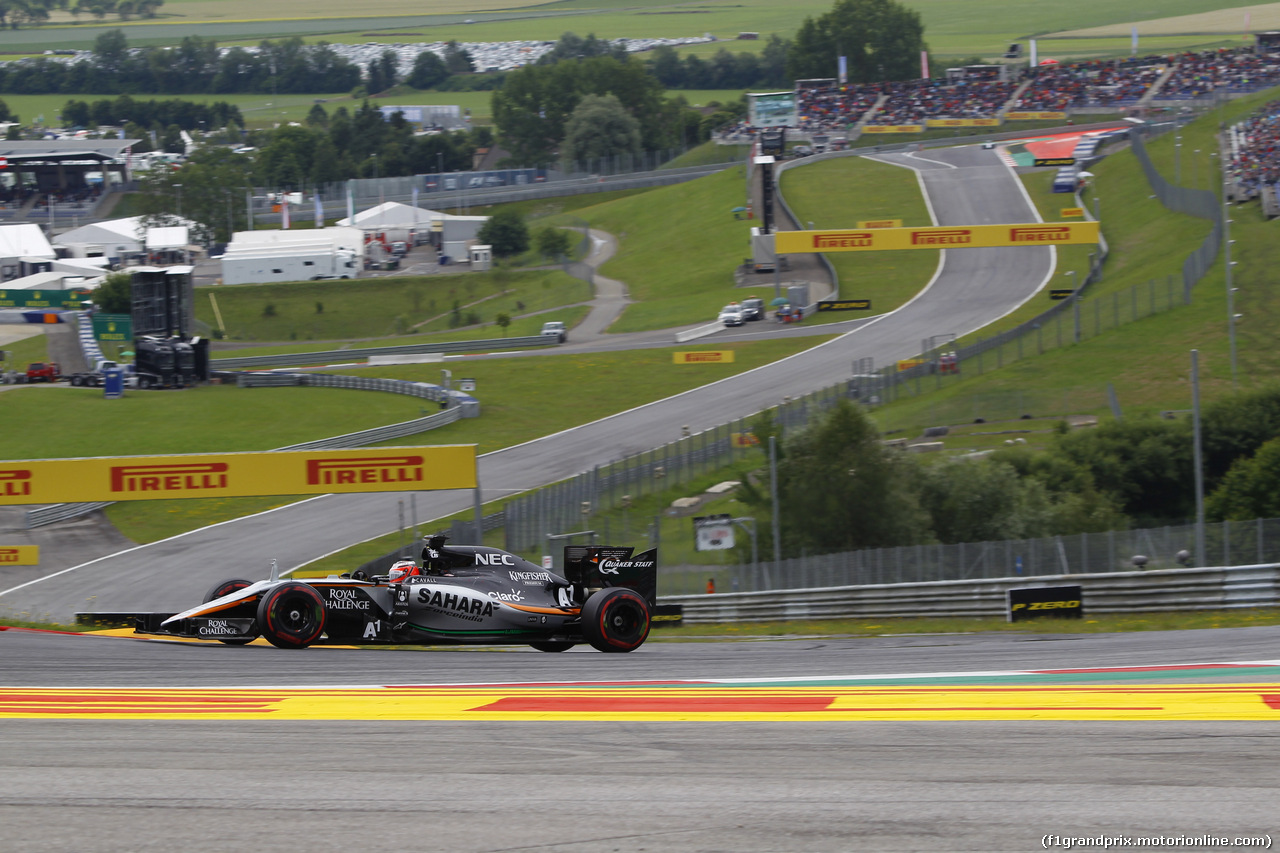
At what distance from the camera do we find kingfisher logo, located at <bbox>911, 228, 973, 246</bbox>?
68.1 metres

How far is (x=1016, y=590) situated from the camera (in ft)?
72.1

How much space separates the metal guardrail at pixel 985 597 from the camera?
20984mm

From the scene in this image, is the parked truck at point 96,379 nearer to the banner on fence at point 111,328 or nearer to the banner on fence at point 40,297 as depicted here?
the banner on fence at point 111,328

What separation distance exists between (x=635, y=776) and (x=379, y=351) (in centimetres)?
6676

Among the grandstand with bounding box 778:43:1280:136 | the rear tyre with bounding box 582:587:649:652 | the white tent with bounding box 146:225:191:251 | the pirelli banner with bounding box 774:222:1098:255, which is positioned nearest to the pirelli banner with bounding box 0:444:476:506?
the rear tyre with bounding box 582:587:649:652

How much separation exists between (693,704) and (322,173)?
153792mm

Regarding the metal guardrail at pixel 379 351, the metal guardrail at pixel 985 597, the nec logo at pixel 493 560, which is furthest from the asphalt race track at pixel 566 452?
the metal guardrail at pixel 379 351

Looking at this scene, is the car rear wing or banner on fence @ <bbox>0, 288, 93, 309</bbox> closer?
the car rear wing

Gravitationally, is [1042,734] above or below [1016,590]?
above

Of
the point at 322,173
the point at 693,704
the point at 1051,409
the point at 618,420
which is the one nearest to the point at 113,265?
the point at 322,173

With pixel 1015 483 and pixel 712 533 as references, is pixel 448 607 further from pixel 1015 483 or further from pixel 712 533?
pixel 1015 483

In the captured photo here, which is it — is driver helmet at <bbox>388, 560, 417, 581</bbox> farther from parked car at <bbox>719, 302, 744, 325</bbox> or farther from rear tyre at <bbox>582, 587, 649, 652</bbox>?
parked car at <bbox>719, 302, 744, 325</bbox>

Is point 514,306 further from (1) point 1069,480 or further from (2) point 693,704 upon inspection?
(2) point 693,704

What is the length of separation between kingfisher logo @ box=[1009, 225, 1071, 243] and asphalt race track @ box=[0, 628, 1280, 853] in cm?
5972
